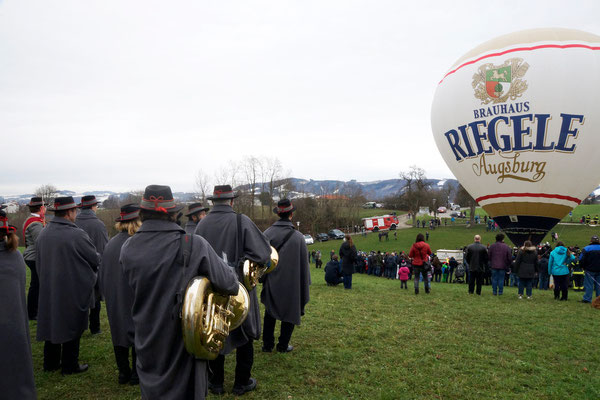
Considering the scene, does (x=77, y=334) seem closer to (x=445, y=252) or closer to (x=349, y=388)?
(x=349, y=388)

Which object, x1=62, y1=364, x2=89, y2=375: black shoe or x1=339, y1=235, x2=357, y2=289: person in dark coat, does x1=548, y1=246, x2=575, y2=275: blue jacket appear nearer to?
x1=339, y1=235, x2=357, y2=289: person in dark coat

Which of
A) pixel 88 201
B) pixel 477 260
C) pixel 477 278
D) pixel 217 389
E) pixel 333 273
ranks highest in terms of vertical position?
pixel 88 201

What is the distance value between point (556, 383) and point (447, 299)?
5994 millimetres

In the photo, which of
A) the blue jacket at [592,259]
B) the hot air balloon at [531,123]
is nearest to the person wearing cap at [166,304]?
the blue jacket at [592,259]

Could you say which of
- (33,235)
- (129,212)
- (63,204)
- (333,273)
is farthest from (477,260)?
(33,235)

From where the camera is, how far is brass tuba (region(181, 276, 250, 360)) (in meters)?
2.95

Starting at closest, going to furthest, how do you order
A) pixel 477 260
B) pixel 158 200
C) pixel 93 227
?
pixel 158 200 → pixel 93 227 → pixel 477 260

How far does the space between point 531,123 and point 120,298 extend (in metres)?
14.9

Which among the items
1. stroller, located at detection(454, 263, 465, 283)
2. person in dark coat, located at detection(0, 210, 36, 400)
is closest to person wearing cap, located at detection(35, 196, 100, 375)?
person in dark coat, located at detection(0, 210, 36, 400)

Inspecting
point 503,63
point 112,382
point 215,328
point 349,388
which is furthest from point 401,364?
point 503,63

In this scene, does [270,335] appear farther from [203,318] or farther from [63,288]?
[203,318]

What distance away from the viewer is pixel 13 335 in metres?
3.46

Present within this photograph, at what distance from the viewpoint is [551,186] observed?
1434cm

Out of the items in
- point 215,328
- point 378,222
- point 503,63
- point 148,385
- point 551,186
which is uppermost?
point 503,63
